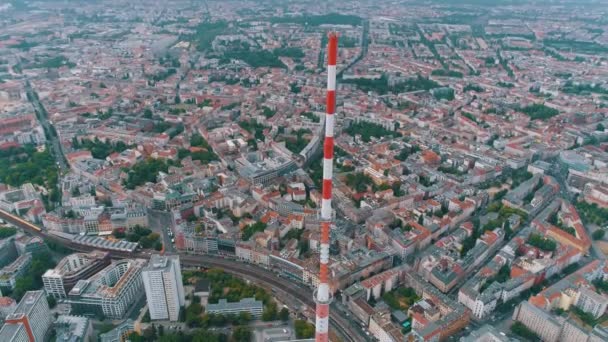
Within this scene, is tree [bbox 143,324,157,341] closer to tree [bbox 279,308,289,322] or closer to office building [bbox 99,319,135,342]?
office building [bbox 99,319,135,342]

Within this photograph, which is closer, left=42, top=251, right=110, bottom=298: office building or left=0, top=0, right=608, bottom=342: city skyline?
left=0, top=0, right=608, bottom=342: city skyline

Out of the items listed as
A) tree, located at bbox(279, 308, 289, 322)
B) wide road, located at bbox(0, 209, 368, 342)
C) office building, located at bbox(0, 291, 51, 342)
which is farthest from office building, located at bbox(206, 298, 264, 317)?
office building, located at bbox(0, 291, 51, 342)


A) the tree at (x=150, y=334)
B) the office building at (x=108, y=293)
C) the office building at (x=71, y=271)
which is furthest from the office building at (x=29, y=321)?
the tree at (x=150, y=334)

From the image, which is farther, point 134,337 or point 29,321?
Answer: point 134,337

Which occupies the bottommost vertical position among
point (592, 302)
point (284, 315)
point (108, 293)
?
point (284, 315)

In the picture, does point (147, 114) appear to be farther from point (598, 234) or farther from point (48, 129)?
point (598, 234)

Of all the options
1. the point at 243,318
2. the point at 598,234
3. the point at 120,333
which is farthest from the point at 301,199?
the point at 598,234

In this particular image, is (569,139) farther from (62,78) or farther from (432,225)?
(62,78)
